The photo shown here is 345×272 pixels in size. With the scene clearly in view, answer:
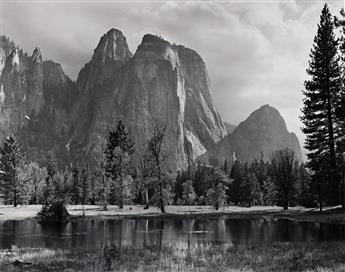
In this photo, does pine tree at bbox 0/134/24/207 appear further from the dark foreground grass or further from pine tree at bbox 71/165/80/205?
the dark foreground grass

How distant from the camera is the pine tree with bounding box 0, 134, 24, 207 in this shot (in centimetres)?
7675

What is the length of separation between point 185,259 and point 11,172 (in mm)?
68743

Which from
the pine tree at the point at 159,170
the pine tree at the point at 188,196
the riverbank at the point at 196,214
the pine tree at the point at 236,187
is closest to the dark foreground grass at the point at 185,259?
the riverbank at the point at 196,214

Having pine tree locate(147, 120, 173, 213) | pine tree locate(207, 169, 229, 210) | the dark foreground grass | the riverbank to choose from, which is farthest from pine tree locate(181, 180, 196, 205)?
the dark foreground grass

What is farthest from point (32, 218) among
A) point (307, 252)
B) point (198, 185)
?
point (198, 185)

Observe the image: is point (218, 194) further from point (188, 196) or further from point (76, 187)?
point (76, 187)

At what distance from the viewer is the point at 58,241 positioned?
2462cm

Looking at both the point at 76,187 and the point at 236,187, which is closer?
the point at 76,187

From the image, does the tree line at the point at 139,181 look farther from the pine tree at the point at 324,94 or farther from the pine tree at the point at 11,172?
the pine tree at the point at 324,94

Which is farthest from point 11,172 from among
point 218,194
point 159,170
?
point 218,194

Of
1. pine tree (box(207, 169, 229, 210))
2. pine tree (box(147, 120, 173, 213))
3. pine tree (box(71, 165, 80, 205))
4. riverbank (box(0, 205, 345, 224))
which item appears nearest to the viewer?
riverbank (box(0, 205, 345, 224))

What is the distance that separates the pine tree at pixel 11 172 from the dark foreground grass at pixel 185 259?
61.5 meters

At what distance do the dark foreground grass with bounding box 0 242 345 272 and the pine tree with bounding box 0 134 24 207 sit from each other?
2421 inches

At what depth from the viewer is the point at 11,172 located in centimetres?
7800
